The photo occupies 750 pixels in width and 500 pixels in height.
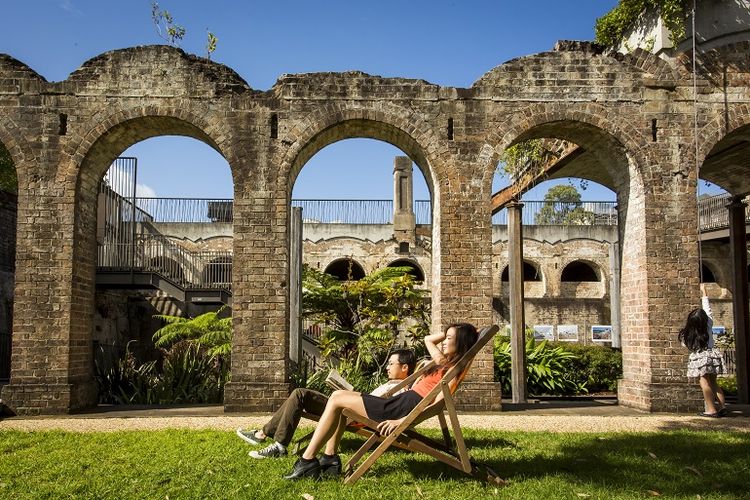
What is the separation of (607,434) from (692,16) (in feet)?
23.4

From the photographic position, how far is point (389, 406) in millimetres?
4805

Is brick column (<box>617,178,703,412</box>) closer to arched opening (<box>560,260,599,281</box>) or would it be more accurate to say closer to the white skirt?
the white skirt

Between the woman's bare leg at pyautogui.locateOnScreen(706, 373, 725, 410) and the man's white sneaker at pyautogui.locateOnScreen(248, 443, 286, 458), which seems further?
the woman's bare leg at pyautogui.locateOnScreen(706, 373, 725, 410)

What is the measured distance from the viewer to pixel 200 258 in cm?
1862

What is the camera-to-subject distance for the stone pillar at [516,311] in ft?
33.3

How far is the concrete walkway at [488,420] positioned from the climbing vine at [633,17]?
19.9ft

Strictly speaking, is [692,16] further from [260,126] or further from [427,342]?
[427,342]

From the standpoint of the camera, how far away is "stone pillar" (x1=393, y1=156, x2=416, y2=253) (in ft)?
79.2

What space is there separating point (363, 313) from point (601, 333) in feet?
38.6

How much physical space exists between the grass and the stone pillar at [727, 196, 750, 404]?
13.4 ft

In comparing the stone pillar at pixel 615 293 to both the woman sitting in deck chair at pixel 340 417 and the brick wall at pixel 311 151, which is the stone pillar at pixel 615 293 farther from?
the woman sitting in deck chair at pixel 340 417

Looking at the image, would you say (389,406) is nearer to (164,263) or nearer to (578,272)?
(164,263)

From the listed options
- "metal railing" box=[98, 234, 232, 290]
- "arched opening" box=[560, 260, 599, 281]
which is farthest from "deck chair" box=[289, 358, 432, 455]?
"arched opening" box=[560, 260, 599, 281]

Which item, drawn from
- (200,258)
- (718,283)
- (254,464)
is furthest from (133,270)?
(718,283)
